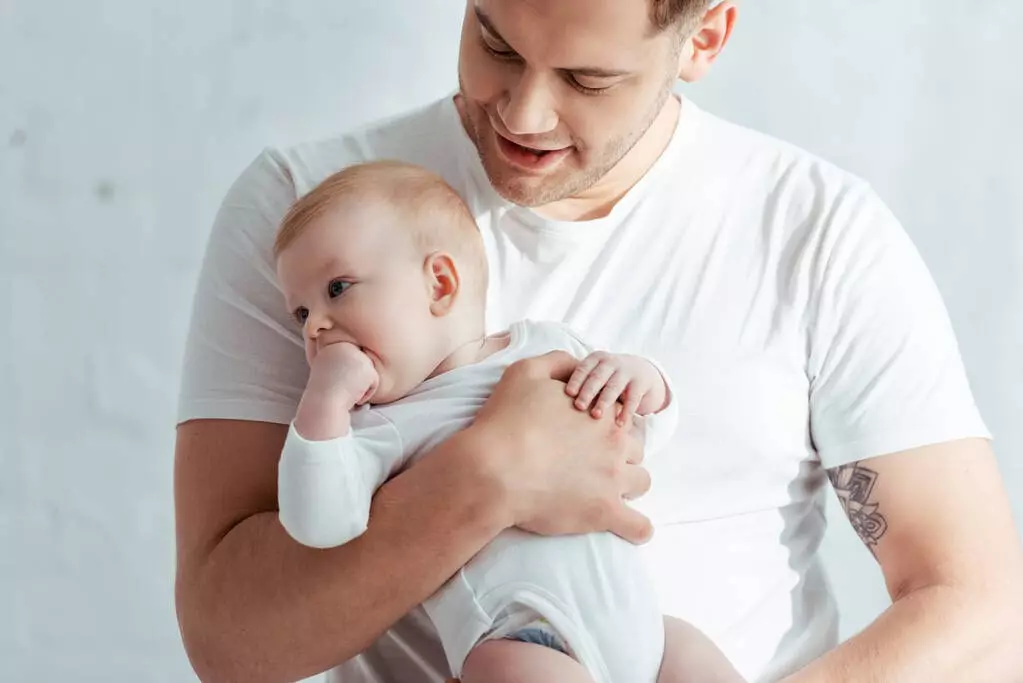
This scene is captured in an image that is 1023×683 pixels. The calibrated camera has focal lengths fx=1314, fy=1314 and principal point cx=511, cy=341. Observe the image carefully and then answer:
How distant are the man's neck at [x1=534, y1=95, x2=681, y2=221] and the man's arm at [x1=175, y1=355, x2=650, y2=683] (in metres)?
0.29

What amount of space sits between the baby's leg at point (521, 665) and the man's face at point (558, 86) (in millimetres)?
534

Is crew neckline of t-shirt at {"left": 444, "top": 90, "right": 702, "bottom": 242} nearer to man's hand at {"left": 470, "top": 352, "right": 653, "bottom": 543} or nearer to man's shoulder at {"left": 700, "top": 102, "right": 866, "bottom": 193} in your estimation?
man's shoulder at {"left": 700, "top": 102, "right": 866, "bottom": 193}

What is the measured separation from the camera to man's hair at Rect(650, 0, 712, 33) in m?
1.44

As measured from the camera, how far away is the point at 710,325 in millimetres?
1580

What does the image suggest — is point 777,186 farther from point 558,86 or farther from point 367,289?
point 367,289

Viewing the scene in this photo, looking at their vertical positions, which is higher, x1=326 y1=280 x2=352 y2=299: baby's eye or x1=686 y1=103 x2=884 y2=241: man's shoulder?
x1=686 y1=103 x2=884 y2=241: man's shoulder

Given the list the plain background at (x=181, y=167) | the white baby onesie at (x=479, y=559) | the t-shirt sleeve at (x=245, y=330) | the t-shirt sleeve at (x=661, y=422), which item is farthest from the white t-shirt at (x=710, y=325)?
the plain background at (x=181, y=167)

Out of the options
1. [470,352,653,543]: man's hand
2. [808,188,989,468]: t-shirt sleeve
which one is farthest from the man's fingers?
[808,188,989,468]: t-shirt sleeve

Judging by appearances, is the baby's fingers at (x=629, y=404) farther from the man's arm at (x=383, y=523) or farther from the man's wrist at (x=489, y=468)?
the man's wrist at (x=489, y=468)

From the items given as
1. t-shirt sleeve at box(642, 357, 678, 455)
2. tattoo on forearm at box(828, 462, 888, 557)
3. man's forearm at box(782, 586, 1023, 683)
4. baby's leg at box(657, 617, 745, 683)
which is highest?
t-shirt sleeve at box(642, 357, 678, 455)

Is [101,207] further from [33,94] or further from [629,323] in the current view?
[629,323]

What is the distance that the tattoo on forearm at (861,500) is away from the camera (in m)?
1.59

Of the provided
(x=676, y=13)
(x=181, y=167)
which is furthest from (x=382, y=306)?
(x=181, y=167)

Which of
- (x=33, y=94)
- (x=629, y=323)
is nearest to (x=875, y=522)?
(x=629, y=323)
